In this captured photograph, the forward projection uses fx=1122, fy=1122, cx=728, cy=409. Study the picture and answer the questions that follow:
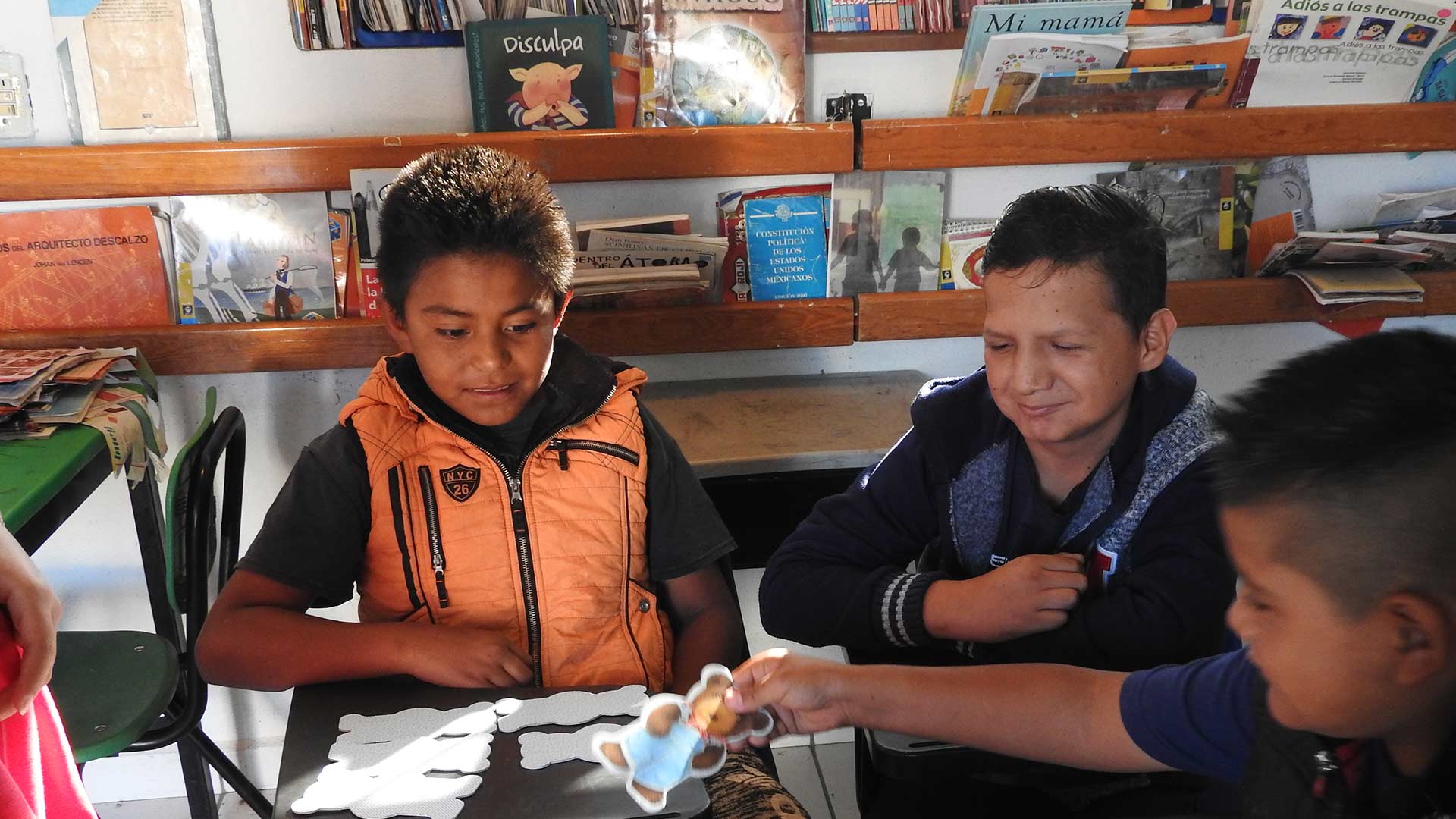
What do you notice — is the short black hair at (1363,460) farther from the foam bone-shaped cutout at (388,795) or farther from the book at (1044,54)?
the book at (1044,54)

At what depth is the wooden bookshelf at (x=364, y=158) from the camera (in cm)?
219

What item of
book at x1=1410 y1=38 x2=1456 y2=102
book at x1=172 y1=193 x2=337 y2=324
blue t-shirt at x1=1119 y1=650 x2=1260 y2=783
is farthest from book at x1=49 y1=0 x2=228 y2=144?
book at x1=1410 y1=38 x2=1456 y2=102

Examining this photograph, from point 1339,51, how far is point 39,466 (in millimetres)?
2615

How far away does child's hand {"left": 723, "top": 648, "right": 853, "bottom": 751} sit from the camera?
120cm

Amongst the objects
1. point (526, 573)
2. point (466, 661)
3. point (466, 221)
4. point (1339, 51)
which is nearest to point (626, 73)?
point (466, 221)

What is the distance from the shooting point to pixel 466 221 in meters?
1.48

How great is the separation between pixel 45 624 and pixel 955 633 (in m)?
0.95

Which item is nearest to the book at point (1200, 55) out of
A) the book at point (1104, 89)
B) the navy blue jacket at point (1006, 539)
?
the book at point (1104, 89)

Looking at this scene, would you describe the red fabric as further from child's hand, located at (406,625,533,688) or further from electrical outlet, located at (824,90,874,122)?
electrical outlet, located at (824,90,874,122)

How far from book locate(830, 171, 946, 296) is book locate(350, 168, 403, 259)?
926mm

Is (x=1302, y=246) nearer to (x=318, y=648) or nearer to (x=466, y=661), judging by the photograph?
(x=466, y=661)

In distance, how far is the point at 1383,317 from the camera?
2559 millimetres

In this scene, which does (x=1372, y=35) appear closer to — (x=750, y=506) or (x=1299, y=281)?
(x=1299, y=281)

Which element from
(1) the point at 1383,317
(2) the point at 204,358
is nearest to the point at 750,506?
(2) the point at 204,358
